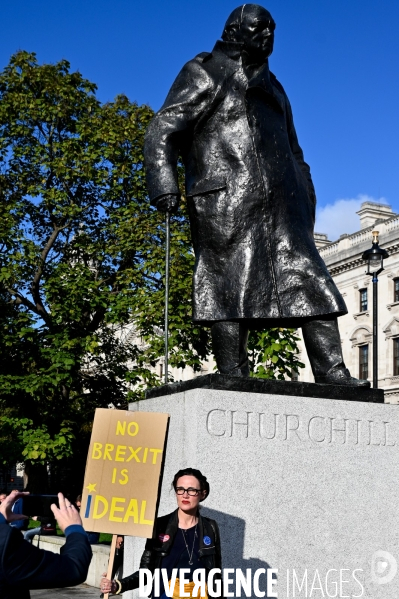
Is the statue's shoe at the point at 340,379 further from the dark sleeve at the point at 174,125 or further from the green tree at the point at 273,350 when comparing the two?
the green tree at the point at 273,350

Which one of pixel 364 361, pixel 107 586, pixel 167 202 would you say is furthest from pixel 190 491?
pixel 364 361

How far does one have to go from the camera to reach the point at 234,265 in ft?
20.8

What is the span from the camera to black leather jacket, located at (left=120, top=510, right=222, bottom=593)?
14.0 ft

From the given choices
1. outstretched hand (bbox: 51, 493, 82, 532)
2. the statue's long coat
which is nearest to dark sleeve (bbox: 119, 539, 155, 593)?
outstretched hand (bbox: 51, 493, 82, 532)

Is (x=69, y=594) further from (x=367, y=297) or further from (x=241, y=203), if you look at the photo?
(x=367, y=297)

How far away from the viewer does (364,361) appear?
56500mm

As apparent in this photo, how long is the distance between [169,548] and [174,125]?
3.21 meters

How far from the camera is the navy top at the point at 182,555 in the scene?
4.27 meters

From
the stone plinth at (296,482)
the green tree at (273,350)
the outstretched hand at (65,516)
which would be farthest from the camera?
the green tree at (273,350)

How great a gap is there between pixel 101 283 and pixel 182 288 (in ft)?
13.4

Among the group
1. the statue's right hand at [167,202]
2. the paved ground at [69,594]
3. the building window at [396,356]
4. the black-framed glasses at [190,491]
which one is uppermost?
the building window at [396,356]

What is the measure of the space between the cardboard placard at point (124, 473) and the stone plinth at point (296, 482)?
2.80ft

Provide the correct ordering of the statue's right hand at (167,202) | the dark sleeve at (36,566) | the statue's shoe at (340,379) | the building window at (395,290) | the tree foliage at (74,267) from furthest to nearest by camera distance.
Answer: the building window at (395,290) < the tree foliage at (74,267) < the statue's right hand at (167,202) < the statue's shoe at (340,379) < the dark sleeve at (36,566)

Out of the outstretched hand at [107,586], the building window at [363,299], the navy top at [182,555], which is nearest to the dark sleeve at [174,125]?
the navy top at [182,555]
